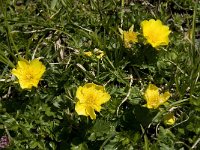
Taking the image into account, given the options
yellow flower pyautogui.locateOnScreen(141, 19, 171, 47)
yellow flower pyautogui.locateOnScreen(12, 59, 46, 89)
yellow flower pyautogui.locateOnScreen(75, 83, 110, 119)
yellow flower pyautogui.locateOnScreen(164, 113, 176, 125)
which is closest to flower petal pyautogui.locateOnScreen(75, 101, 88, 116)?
yellow flower pyautogui.locateOnScreen(75, 83, 110, 119)

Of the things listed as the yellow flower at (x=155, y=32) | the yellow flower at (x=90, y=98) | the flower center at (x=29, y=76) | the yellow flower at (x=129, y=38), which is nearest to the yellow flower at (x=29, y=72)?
the flower center at (x=29, y=76)

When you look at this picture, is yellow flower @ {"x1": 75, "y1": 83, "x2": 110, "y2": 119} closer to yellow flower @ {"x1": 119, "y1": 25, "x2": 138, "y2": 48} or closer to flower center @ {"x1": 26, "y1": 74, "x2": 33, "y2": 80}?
flower center @ {"x1": 26, "y1": 74, "x2": 33, "y2": 80}

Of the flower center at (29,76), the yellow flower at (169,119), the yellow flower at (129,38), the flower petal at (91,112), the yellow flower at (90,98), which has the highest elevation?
the yellow flower at (129,38)

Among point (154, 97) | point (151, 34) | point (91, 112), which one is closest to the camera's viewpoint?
point (91, 112)

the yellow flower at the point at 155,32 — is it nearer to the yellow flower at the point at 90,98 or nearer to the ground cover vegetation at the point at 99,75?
the ground cover vegetation at the point at 99,75

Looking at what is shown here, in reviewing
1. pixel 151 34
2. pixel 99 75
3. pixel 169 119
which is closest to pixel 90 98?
pixel 99 75

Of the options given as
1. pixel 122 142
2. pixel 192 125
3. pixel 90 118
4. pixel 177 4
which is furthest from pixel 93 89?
pixel 177 4

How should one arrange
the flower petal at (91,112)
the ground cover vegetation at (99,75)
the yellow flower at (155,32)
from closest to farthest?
1. the flower petal at (91,112)
2. the ground cover vegetation at (99,75)
3. the yellow flower at (155,32)

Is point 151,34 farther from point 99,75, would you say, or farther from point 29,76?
point 29,76
